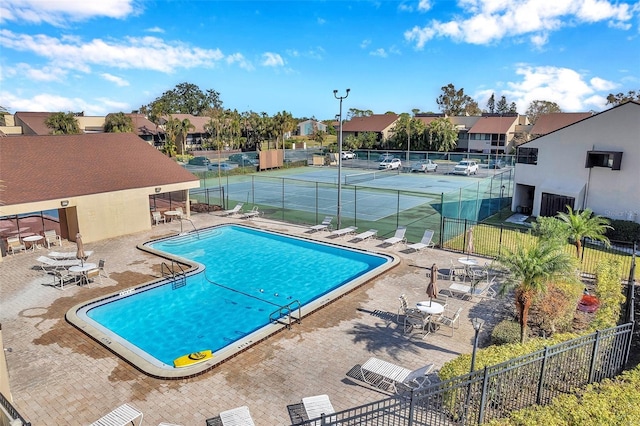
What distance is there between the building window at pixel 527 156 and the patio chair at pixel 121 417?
2662 cm

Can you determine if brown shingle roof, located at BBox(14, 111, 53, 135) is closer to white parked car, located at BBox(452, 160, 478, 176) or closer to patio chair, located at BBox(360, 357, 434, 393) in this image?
white parked car, located at BBox(452, 160, 478, 176)

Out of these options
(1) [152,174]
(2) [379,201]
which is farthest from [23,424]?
(2) [379,201]

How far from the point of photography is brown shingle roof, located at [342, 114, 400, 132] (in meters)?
73.1

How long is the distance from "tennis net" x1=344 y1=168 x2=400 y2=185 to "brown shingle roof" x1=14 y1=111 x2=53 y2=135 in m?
45.6

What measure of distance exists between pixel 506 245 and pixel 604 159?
28.6 feet

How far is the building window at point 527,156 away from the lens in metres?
26.9

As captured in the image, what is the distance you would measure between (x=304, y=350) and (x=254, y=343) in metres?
1.42

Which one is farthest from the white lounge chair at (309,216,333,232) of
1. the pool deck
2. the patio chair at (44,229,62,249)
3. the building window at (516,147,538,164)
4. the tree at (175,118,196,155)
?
the tree at (175,118,196,155)

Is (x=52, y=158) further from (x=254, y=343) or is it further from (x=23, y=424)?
(x=23, y=424)

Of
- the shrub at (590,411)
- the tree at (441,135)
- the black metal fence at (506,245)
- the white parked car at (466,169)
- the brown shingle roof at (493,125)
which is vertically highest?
the brown shingle roof at (493,125)

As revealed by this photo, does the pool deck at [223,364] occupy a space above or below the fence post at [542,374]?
below

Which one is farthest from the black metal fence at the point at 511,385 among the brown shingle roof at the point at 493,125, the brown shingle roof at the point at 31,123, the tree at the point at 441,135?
the brown shingle roof at the point at 31,123

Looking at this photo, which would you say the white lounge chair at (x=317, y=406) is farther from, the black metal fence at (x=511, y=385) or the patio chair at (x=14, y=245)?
the patio chair at (x=14, y=245)

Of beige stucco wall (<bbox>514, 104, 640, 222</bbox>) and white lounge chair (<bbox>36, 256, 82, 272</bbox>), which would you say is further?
beige stucco wall (<bbox>514, 104, 640, 222</bbox>)
